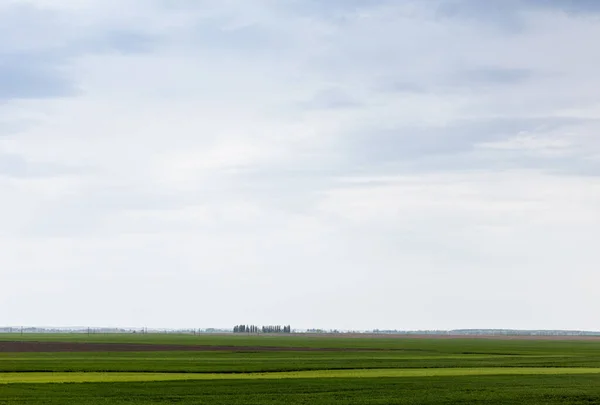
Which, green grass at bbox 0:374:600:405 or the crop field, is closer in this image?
green grass at bbox 0:374:600:405

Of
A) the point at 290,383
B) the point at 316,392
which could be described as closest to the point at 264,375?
the point at 290,383

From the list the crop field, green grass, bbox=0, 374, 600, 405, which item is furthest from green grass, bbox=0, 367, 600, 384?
green grass, bbox=0, 374, 600, 405

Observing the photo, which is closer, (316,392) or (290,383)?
(316,392)

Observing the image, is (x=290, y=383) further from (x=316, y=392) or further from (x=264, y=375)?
(x=264, y=375)

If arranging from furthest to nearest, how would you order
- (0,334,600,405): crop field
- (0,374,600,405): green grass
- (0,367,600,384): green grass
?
(0,367,600,384): green grass
(0,334,600,405): crop field
(0,374,600,405): green grass

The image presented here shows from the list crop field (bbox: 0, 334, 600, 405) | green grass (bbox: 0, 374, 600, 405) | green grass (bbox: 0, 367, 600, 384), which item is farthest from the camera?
green grass (bbox: 0, 367, 600, 384)

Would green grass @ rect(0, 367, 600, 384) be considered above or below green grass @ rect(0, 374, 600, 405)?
above

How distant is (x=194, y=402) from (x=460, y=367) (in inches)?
1351

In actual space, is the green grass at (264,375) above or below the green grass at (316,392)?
above

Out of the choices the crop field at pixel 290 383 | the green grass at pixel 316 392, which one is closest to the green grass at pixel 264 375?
the crop field at pixel 290 383

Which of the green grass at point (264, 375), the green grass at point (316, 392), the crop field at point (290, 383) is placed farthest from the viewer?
the green grass at point (264, 375)

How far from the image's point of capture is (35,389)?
44.0m

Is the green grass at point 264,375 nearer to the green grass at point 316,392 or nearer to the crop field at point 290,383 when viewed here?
the crop field at point 290,383

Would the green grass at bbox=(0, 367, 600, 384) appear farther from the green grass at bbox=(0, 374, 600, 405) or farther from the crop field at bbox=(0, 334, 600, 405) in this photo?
the green grass at bbox=(0, 374, 600, 405)
